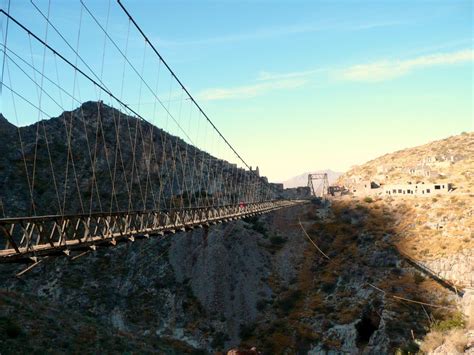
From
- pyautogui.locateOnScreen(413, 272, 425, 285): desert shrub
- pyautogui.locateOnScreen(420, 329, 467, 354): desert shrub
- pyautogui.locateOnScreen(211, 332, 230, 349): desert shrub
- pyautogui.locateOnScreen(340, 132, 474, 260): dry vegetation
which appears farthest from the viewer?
pyautogui.locateOnScreen(340, 132, 474, 260): dry vegetation

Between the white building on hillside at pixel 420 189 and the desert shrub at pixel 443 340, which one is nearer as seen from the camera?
the desert shrub at pixel 443 340

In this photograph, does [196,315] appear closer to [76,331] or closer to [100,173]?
[76,331]

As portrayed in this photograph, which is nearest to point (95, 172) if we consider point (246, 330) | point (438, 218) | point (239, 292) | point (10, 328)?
point (239, 292)

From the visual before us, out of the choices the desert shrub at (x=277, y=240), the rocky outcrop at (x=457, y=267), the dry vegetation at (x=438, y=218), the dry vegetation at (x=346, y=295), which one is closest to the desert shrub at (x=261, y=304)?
the dry vegetation at (x=346, y=295)

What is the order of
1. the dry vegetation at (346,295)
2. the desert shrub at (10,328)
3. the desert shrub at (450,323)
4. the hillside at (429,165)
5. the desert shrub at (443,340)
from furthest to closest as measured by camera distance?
1. the hillside at (429,165)
2. the dry vegetation at (346,295)
3. the desert shrub at (450,323)
4. the desert shrub at (10,328)
5. the desert shrub at (443,340)

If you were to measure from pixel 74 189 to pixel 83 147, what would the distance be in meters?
10.9

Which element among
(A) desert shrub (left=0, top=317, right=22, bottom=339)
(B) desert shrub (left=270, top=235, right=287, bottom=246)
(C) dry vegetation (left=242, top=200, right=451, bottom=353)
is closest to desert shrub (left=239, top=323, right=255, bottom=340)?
(C) dry vegetation (left=242, top=200, right=451, bottom=353)

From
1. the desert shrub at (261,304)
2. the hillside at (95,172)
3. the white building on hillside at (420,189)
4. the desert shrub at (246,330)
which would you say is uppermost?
the hillside at (95,172)

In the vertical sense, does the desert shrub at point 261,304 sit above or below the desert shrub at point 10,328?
below

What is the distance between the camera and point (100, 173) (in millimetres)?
77438

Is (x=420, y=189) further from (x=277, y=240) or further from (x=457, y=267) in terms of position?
(x=457, y=267)

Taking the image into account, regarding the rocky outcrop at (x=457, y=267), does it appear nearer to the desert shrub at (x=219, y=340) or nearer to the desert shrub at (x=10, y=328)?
the desert shrub at (x=219, y=340)

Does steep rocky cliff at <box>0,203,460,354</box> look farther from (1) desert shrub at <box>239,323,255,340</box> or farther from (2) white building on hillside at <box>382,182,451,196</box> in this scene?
(2) white building on hillside at <box>382,182,451,196</box>

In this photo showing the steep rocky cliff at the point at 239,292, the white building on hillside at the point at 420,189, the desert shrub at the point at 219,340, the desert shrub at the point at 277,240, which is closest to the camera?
the steep rocky cliff at the point at 239,292
